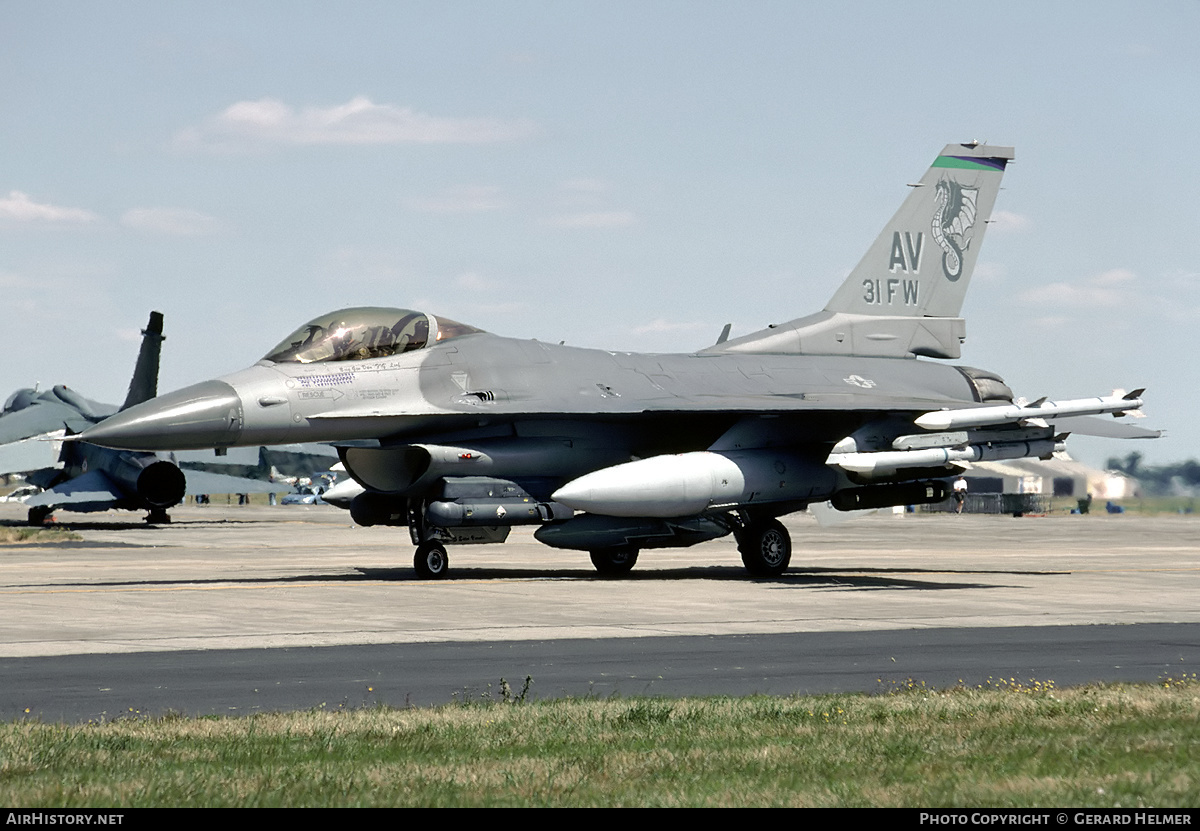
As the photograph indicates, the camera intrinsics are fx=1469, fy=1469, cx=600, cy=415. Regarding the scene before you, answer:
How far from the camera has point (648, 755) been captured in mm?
6723

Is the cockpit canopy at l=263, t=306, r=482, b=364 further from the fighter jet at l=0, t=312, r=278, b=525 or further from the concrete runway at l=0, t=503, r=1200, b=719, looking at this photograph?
the fighter jet at l=0, t=312, r=278, b=525

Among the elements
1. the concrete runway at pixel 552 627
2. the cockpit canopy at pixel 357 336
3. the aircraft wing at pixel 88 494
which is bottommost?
Result: the concrete runway at pixel 552 627

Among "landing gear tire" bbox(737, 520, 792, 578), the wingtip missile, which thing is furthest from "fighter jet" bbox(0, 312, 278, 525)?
the wingtip missile

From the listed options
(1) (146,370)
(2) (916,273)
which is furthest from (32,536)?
(2) (916,273)

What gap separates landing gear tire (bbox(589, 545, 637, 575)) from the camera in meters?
20.5

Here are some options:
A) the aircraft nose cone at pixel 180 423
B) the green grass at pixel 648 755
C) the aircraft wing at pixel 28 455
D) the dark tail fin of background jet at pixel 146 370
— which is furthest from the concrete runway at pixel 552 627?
the aircraft wing at pixel 28 455

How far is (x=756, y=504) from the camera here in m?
20.0

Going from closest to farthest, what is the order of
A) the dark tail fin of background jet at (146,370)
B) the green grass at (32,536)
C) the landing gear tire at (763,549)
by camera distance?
the landing gear tire at (763,549)
the green grass at (32,536)
the dark tail fin of background jet at (146,370)

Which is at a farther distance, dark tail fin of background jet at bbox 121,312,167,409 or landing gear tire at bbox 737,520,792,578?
dark tail fin of background jet at bbox 121,312,167,409

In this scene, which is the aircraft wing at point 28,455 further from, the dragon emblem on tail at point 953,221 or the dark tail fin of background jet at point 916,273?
the dragon emblem on tail at point 953,221

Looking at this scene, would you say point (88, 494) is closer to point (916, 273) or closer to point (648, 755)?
point (916, 273)

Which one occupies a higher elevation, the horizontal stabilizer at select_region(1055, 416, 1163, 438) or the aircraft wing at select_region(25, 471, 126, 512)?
the horizontal stabilizer at select_region(1055, 416, 1163, 438)

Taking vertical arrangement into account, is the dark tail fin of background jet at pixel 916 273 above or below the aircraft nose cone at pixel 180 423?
above

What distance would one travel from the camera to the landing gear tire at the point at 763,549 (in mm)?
20844
